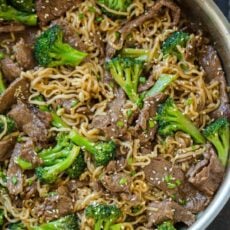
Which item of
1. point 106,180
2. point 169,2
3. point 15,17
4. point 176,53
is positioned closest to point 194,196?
point 106,180

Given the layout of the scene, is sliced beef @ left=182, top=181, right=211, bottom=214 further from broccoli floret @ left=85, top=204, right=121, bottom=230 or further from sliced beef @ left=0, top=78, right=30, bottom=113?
sliced beef @ left=0, top=78, right=30, bottom=113

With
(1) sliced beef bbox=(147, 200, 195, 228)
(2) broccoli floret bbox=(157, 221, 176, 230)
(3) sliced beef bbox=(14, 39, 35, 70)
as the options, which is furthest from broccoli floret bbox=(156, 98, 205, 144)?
(3) sliced beef bbox=(14, 39, 35, 70)

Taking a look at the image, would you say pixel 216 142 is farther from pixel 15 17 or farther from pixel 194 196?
pixel 15 17

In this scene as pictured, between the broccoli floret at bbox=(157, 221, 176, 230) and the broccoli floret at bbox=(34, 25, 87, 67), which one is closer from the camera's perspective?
the broccoli floret at bbox=(157, 221, 176, 230)

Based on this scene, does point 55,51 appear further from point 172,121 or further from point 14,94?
point 172,121

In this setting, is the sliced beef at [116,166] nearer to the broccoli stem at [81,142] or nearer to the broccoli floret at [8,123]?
the broccoli stem at [81,142]
